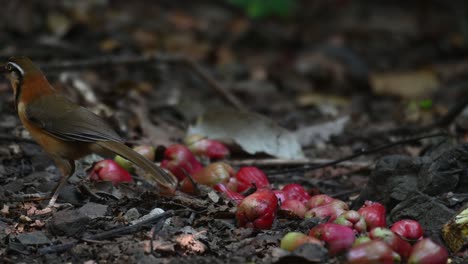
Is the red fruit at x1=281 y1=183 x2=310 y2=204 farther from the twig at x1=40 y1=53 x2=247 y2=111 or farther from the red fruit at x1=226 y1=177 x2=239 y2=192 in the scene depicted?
the twig at x1=40 y1=53 x2=247 y2=111

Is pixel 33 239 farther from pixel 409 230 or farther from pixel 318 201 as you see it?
pixel 409 230

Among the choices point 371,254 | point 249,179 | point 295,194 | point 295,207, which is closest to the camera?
point 371,254

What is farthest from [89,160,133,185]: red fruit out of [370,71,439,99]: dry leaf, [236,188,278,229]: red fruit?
[370,71,439,99]: dry leaf

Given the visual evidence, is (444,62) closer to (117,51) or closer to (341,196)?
(117,51)

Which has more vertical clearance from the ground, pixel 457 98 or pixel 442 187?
pixel 457 98

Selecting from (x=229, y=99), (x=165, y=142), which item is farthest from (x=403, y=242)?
(x=229, y=99)

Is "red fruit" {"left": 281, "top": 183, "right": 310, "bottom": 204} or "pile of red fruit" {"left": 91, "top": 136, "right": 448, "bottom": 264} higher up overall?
"red fruit" {"left": 281, "top": 183, "right": 310, "bottom": 204}

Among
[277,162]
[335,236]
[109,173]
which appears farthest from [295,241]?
[277,162]
